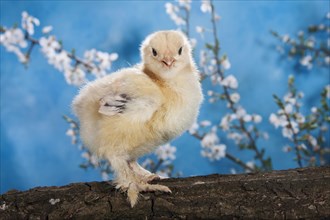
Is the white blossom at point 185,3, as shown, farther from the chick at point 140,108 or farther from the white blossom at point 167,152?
the chick at point 140,108

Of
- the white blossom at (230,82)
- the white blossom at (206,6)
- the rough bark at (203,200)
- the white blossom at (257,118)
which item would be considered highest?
the white blossom at (206,6)

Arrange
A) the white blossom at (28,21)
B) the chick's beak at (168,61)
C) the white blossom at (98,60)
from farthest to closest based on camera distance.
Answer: the white blossom at (98,60) < the white blossom at (28,21) < the chick's beak at (168,61)

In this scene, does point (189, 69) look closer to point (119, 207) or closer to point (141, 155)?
point (141, 155)

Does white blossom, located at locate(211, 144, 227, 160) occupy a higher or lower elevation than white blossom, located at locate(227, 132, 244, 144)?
lower

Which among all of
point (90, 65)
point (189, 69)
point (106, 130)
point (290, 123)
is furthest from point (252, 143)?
point (106, 130)

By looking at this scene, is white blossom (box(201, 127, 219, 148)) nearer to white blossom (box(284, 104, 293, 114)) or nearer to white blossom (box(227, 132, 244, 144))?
white blossom (box(227, 132, 244, 144))

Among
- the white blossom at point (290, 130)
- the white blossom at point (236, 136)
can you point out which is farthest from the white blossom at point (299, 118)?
the white blossom at point (236, 136)

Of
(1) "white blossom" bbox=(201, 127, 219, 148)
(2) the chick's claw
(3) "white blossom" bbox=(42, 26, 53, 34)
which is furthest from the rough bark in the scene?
(1) "white blossom" bbox=(201, 127, 219, 148)
